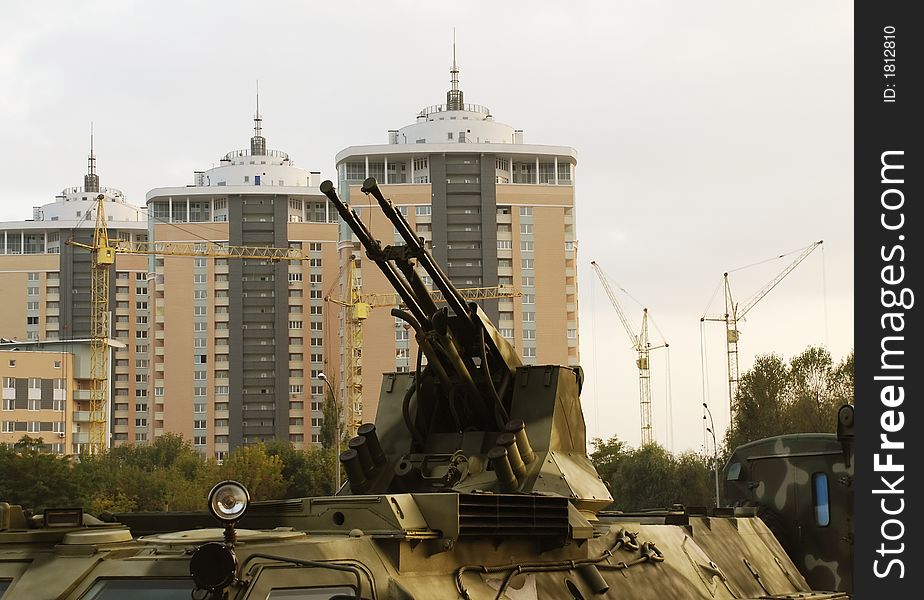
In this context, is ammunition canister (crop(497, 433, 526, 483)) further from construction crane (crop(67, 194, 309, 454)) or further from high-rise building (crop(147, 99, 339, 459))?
high-rise building (crop(147, 99, 339, 459))

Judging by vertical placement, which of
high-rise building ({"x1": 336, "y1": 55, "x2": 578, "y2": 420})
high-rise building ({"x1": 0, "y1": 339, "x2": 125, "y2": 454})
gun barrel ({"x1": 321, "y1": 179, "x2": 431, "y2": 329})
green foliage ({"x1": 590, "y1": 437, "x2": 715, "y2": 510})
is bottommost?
green foliage ({"x1": 590, "y1": 437, "x2": 715, "y2": 510})

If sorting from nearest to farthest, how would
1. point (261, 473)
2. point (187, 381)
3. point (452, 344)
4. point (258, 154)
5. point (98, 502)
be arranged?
point (452, 344) < point (98, 502) < point (261, 473) < point (187, 381) < point (258, 154)

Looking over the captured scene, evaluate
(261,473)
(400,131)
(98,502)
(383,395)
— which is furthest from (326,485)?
(383,395)

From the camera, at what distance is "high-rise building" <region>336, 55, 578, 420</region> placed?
333 feet

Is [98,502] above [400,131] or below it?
below

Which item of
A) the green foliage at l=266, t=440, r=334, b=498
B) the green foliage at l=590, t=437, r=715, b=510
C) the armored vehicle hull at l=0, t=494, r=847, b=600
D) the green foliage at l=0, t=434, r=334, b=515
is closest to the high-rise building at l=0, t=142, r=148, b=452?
the green foliage at l=0, t=434, r=334, b=515

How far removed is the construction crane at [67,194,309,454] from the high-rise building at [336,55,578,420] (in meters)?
15.0

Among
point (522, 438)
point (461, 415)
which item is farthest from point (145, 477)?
point (522, 438)

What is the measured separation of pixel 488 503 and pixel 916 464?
4.08 metres

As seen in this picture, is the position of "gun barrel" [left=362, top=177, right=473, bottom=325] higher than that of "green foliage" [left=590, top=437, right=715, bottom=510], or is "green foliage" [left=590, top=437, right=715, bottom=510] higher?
"gun barrel" [left=362, top=177, right=473, bottom=325]

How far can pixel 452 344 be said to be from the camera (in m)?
15.0

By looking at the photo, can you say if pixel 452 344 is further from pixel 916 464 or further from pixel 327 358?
pixel 327 358

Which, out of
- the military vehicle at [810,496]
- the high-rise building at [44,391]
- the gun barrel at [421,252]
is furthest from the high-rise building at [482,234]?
the gun barrel at [421,252]

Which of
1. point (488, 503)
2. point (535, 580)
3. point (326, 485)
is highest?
point (488, 503)
